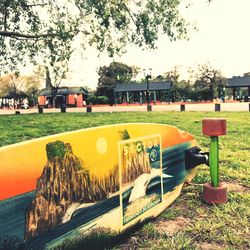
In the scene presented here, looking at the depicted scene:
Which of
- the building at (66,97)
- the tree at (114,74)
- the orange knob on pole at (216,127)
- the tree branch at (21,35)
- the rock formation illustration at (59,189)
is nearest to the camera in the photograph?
the rock formation illustration at (59,189)

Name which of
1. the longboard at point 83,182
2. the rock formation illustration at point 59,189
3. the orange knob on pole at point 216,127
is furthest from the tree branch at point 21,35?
the rock formation illustration at point 59,189

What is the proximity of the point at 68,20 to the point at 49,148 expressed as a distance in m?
13.1

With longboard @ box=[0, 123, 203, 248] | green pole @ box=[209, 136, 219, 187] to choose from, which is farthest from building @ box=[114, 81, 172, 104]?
longboard @ box=[0, 123, 203, 248]

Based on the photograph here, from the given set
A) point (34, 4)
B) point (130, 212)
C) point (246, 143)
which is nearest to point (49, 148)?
point (130, 212)

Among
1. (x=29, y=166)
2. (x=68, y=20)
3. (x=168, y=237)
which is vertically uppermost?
(x=68, y=20)

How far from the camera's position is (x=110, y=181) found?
2.20 meters

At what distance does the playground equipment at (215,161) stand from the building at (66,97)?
2194 inches

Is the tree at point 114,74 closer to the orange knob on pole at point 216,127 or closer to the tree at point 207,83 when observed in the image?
the tree at point 207,83

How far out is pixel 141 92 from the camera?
189 feet

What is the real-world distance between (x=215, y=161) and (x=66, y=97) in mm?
60467

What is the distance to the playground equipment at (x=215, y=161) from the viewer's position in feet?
9.59

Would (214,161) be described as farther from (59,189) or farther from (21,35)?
(21,35)

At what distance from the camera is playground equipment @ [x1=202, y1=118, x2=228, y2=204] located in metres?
2.92

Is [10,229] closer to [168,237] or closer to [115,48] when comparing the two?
[168,237]
